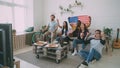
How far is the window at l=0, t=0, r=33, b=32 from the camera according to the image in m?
4.53

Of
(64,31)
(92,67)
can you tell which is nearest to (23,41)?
(64,31)

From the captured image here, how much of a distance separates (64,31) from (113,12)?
1948mm

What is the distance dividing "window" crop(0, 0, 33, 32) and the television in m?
3.94

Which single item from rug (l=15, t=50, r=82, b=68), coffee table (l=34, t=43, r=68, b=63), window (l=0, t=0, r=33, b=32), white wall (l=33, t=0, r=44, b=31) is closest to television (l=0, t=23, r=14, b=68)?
rug (l=15, t=50, r=82, b=68)

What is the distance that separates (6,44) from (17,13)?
174 inches

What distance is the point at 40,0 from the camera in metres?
5.66

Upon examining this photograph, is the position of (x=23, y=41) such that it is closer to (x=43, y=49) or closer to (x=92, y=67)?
(x=43, y=49)

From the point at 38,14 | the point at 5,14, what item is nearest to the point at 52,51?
the point at 5,14

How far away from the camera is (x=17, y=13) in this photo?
5062 millimetres

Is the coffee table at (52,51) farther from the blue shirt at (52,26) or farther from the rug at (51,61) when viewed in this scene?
the blue shirt at (52,26)

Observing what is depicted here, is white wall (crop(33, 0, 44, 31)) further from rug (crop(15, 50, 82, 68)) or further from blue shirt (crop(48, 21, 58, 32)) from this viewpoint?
rug (crop(15, 50, 82, 68))

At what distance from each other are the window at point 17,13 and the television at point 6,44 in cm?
394

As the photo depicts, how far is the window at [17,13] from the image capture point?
4530 millimetres

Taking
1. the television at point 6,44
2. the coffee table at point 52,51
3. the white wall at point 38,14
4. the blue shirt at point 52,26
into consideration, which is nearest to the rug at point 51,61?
the coffee table at point 52,51
